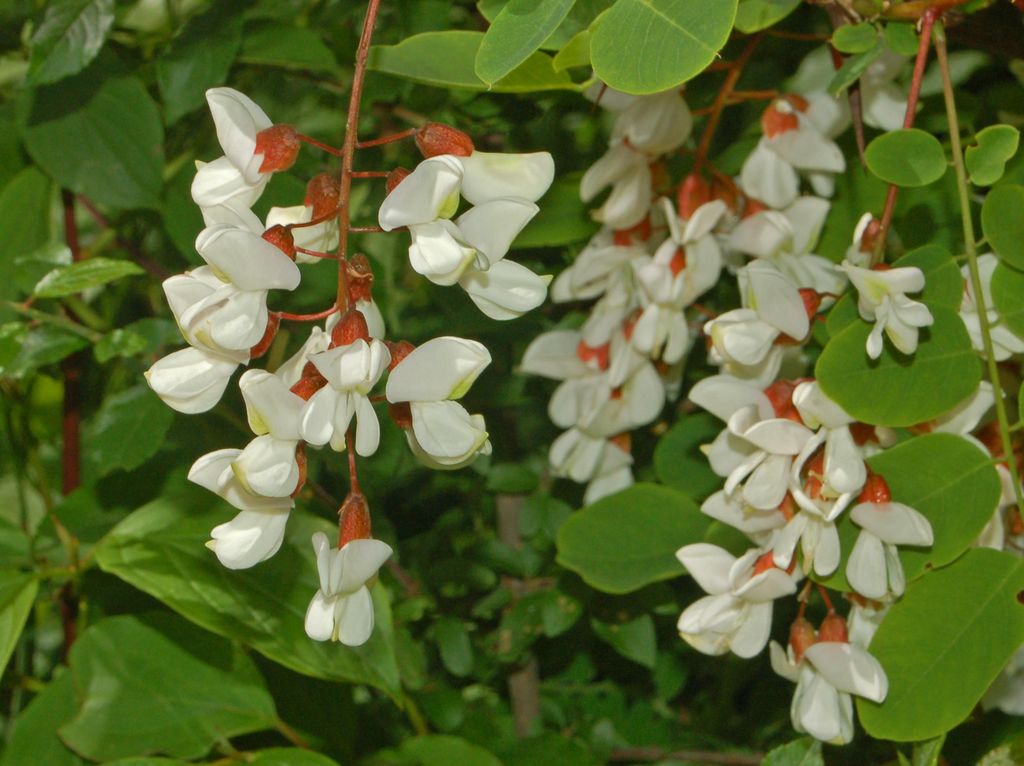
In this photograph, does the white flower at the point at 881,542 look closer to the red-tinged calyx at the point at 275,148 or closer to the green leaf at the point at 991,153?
the green leaf at the point at 991,153

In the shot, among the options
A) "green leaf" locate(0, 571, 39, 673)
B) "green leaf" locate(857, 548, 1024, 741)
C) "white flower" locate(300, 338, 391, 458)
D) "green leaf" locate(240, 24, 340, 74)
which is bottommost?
"green leaf" locate(0, 571, 39, 673)

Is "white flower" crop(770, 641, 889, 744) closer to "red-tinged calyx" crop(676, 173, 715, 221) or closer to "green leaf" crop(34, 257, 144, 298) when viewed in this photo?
"red-tinged calyx" crop(676, 173, 715, 221)

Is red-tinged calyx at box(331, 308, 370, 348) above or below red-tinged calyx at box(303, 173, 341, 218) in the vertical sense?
below

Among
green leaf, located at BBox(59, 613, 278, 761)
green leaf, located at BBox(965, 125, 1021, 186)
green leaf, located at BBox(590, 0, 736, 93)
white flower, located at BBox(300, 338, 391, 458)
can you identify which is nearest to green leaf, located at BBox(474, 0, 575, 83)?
green leaf, located at BBox(590, 0, 736, 93)

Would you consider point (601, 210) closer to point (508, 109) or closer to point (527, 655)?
point (508, 109)

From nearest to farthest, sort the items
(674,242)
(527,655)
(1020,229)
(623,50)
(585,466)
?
(623,50) → (1020,229) → (674,242) → (585,466) → (527,655)

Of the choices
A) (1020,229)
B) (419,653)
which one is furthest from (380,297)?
(1020,229)

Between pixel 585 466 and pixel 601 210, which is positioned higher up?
pixel 601 210
